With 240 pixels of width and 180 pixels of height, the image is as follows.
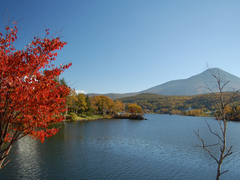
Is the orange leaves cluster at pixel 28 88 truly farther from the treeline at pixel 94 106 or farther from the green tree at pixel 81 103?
the green tree at pixel 81 103

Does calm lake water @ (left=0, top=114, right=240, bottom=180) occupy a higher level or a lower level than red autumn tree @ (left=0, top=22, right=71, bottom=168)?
lower

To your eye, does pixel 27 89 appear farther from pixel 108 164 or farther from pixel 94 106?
pixel 94 106

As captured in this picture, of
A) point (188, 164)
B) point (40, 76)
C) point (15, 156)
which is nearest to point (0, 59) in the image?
point (40, 76)

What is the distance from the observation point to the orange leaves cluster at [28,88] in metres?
5.36

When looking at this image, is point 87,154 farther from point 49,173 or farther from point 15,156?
point 15,156

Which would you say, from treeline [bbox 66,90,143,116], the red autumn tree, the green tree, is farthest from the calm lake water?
the green tree

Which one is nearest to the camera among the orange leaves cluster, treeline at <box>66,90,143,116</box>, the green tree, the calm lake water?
the orange leaves cluster

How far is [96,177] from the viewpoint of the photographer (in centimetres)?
1271

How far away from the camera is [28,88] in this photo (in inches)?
211

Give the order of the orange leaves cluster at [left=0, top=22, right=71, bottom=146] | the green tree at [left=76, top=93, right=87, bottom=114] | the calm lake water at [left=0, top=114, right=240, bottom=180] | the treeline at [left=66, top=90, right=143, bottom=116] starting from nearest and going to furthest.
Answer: the orange leaves cluster at [left=0, top=22, right=71, bottom=146] → the calm lake water at [left=0, top=114, right=240, bottom=180] → the green tree at [left=76, top=93, right=87, bottom=114] → the treeline at [left=66, top=90, right=143, bottom=116]

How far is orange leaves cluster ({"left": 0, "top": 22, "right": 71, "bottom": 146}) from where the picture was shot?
536cm

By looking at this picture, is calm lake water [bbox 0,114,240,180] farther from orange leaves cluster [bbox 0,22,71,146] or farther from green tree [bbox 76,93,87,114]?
green tree [bbox 76,93,87,114]

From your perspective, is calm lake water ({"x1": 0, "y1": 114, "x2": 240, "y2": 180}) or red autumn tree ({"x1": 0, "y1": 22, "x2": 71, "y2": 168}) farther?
calm lake water ({"x1": 0, "y1": 114, "x2": 240, "y2": 180})

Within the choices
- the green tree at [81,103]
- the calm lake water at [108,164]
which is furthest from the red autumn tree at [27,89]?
the green tree at [81,103]
